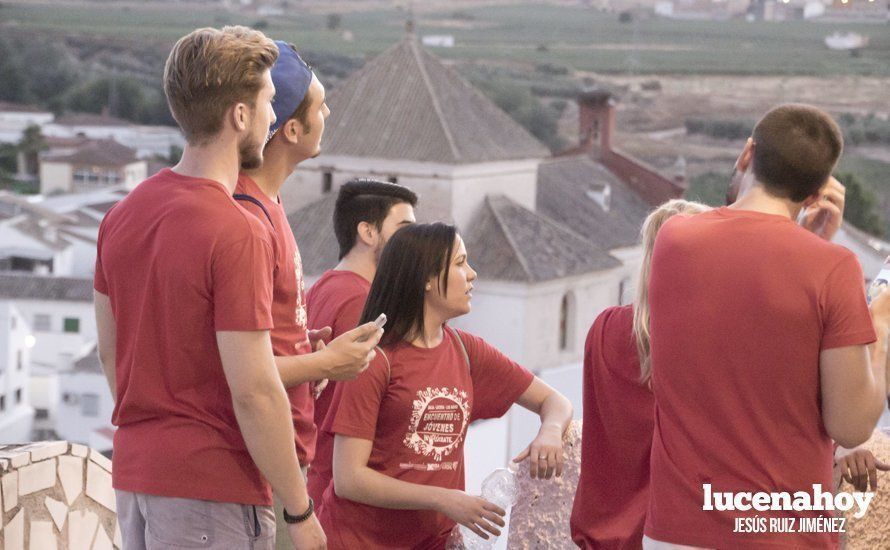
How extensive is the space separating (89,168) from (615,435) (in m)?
64.5

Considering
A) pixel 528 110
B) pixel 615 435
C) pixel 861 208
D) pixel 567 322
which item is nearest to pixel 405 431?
pixel 615 435

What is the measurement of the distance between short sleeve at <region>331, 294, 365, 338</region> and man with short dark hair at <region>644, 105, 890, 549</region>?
1205 mm

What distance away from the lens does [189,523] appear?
261 cm

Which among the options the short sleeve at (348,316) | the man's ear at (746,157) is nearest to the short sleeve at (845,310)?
the man's ear at (746,157)

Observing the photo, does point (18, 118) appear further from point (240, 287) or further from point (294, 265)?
point (240, 287)

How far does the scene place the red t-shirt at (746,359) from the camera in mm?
2465

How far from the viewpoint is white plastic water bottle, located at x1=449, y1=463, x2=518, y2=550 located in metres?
3.17

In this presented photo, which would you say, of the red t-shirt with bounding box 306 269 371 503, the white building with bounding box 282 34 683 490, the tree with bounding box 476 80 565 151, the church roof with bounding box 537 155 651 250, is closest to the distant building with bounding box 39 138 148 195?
the tree with bounding box 476 80 565 151

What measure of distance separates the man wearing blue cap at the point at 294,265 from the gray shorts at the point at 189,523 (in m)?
0.07

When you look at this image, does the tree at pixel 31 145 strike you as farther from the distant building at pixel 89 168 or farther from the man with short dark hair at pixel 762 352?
the man with short dark hair at pixel 762 352

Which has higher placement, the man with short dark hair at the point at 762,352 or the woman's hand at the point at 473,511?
the man with short dark hair at the point at 762,352

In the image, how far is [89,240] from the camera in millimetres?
51469

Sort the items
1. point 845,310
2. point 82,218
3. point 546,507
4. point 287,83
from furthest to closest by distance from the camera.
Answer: point 82,218, point 546,507, point 287,83, point 845,310

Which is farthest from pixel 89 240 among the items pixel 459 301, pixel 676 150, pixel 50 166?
pixel 459 301
